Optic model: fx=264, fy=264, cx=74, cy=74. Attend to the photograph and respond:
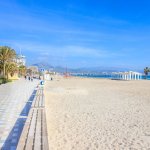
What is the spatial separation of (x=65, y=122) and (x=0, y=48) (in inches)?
1600

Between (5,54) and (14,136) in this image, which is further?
(5,54)

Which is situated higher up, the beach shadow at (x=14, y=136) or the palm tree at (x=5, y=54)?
the palm tree at (x=5, y=54)

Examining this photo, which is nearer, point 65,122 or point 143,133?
point 143,133

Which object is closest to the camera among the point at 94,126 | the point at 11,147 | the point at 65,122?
the point at 11,147

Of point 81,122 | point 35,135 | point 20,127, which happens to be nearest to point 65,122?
point 81,122

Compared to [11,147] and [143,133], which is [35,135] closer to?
[11,147]

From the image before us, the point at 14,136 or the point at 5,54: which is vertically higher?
the point at 5,54

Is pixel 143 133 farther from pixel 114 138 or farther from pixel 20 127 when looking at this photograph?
pixel 20 127

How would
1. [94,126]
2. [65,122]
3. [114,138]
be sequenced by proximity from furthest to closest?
[65,122] < [94,126] < [114,138]

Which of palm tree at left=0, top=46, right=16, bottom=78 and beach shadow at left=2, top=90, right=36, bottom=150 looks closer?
beach shadow at left=2, top=90, right=36, bottom=150

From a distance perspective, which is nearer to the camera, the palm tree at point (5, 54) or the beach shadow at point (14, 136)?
the beach shadow at point (14, 136)

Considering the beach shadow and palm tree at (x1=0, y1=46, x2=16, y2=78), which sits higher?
palm tree at (x1=0, y1=46, x2=16, y2=78)

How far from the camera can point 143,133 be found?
24.3 ft

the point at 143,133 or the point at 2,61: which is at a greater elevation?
the point at 2,61
